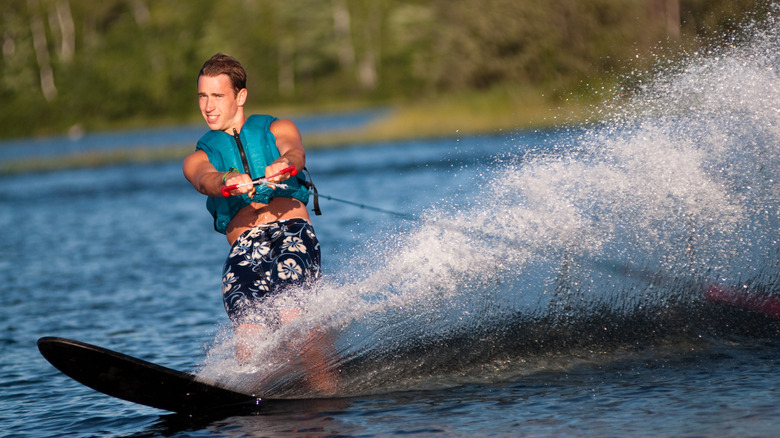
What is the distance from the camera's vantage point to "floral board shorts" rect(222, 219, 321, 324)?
194 inches

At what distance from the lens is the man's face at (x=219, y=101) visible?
4.88m

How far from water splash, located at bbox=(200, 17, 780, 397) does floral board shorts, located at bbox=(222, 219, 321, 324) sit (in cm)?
48

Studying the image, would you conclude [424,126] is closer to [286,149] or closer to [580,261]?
[580,261]

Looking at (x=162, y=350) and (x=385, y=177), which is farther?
(x=385, y=177)

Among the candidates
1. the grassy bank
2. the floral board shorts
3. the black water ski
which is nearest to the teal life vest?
the floral board shorts

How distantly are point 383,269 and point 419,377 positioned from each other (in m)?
0.69

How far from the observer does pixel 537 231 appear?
6.23 m

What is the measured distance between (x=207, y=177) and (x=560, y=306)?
246 cm

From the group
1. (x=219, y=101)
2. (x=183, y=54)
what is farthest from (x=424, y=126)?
(x=183, y=54)

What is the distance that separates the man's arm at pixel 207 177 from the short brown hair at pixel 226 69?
0.40 m

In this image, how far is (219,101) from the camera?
4.91 m

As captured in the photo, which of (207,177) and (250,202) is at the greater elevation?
(207,177)

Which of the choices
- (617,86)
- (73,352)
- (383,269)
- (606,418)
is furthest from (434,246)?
(617,86)

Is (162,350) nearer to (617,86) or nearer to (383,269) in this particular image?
(383,269)
